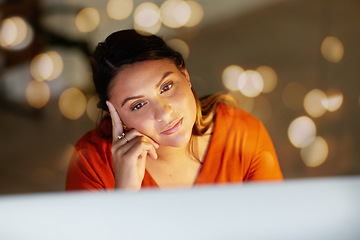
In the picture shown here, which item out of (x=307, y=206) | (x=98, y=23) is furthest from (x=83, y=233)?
(x=307, y=206)

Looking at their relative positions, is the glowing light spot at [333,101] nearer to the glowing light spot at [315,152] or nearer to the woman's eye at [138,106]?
the glowing light spot at [315,152]

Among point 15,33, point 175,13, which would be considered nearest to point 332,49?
point 175,13

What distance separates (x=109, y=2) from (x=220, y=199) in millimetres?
736

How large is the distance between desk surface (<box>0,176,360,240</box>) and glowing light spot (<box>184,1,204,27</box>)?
531mm

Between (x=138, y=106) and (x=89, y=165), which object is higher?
(x=138, y=106)

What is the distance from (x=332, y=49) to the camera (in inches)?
40.3

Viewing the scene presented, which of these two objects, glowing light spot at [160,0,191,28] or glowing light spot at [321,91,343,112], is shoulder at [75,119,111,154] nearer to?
glowing light spot at [160,0,191,28]

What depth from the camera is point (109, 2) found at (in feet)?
2.99

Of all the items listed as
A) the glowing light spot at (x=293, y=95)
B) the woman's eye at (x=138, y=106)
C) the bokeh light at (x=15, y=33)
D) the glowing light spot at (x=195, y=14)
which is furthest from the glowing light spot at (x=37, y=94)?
the glowing light spot at (x=293, y=95)

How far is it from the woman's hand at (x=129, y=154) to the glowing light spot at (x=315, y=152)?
0.50 meters

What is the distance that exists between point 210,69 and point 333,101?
1.45 feet

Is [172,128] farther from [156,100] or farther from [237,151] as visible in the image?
[237,151]

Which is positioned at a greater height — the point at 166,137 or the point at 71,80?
the point at 71,80

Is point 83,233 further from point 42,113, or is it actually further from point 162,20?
point 162,20
